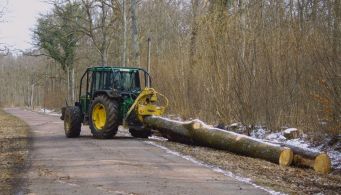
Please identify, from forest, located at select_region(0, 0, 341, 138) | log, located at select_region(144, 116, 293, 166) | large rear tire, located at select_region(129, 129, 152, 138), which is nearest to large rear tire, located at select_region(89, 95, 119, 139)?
log, located at select_region(144, 116, 293, 166)

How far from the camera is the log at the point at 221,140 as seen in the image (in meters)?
11.0

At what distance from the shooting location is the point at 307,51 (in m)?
14.0

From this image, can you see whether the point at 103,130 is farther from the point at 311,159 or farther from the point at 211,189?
the point at 211,189

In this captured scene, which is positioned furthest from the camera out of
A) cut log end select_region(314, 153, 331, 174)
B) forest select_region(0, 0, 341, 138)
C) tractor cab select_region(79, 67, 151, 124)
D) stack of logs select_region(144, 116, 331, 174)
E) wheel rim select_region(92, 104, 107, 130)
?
tractor cab select_region(79, 67, 151, 124)

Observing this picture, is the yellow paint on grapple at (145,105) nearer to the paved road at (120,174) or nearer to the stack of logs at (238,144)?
the stack of logs at (238,144)

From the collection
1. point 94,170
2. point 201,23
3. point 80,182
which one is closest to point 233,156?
point 94,170

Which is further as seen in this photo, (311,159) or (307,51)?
(307,51)

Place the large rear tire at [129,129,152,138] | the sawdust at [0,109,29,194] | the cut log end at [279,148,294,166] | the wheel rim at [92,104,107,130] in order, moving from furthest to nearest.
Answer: the large rear tire at [129,129,152,138]
the wheel rim at [92,104,107,130]
the cut log end at [279,148,294,166]
the sawdust at [0,109,29,194]

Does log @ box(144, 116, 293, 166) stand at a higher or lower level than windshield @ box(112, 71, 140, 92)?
lower

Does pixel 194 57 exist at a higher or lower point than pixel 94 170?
higher

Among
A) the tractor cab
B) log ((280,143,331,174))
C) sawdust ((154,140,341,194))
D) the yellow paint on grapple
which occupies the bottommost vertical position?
sawdust ((154,140,341,194))

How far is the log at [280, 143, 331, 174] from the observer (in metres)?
10.3

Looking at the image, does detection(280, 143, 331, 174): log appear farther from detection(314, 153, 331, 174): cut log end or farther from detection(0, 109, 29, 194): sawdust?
detection(0, 109, 29, 194): sawdust

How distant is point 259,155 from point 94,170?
4.05 m
